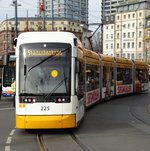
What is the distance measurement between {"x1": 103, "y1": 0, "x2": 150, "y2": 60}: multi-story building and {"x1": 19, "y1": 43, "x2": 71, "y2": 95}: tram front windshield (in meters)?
125

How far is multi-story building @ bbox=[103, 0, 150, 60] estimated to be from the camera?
14275 cm

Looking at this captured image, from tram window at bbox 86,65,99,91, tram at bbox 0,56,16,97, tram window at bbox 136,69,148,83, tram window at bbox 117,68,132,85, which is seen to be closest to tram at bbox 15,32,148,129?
tram window at bbox 86,65,99,91

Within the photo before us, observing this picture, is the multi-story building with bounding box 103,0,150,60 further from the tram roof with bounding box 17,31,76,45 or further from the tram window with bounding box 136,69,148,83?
the tram roof with bounding box 17,31,76,45

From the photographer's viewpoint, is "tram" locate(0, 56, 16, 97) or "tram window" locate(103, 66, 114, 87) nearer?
"tram window" locate(103, 66, 114, 87)

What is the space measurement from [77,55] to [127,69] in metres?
20.3

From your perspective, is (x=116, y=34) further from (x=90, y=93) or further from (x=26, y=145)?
(x=26, y=145)

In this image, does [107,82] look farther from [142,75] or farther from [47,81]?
[47,81]

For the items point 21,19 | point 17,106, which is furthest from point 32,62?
point 21,19

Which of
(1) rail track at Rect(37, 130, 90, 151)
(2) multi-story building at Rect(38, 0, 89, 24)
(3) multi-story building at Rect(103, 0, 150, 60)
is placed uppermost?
(3) multi-story building at Rect(103, 0, 150, 60)

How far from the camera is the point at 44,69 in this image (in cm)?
1347

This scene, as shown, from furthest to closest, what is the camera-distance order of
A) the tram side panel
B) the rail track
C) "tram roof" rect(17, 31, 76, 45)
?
the tram side panel
"tram roof" rect(17, 31, 76, 45)
the rail track

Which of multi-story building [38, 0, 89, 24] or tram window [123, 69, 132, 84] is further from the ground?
multi-story building [38, 0, 89, 24]

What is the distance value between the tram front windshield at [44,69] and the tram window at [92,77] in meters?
7.08

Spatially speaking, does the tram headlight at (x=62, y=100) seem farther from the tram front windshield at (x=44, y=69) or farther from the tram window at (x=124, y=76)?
the tram window at (x=124, y=76)
